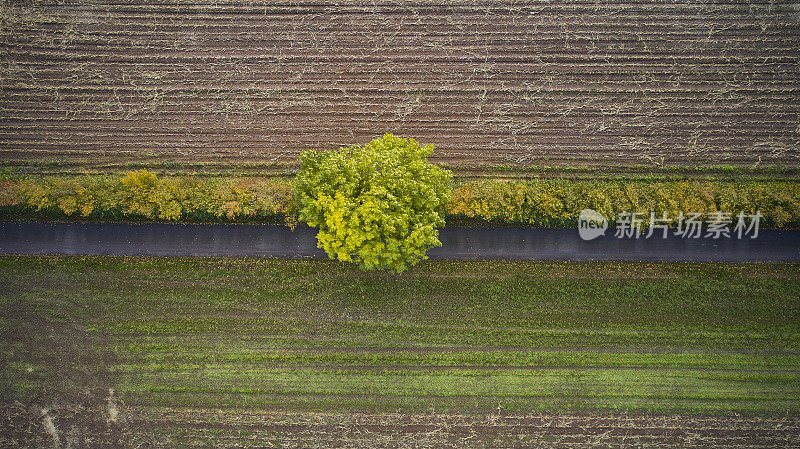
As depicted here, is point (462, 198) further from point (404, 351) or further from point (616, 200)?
point (404, 351)

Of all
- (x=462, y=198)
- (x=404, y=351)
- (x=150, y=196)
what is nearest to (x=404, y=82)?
(x=462, y=198)

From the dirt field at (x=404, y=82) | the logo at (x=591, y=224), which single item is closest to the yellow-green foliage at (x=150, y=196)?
the dirt field at (x=404, y=82)

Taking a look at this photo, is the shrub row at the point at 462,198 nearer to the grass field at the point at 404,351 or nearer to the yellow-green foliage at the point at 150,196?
the yellow-green foliage at the point at 150,196

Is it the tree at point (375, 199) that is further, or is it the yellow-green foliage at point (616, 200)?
the yellow-green foliage at point (616, 200)

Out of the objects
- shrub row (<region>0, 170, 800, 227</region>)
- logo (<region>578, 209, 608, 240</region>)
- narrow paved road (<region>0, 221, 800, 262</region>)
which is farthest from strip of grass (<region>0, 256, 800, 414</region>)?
shrub row (<region>0, 170, 800, 227</region>)

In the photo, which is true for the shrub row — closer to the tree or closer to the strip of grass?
the tree

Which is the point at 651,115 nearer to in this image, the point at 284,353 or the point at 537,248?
the point at 537,248
